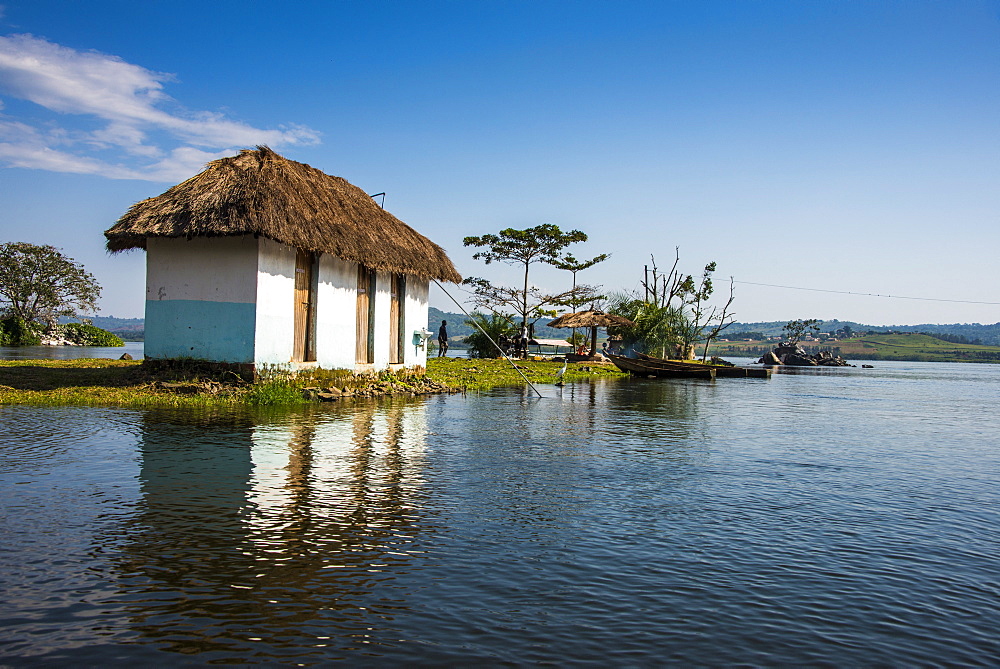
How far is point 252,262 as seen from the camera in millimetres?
15867

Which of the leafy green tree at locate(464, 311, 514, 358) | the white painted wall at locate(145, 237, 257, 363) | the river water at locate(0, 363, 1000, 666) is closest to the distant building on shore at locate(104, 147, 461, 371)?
the white painted wall at locate(145, 237, 257, 363)

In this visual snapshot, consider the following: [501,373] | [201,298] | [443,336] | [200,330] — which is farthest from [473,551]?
[443,336]

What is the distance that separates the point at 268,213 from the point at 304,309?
2871 mm

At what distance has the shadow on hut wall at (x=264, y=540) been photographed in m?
4.35

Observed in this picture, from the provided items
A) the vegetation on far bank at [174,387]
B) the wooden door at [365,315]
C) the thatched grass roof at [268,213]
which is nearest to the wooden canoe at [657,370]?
the vegetation on far bank at [174,387]

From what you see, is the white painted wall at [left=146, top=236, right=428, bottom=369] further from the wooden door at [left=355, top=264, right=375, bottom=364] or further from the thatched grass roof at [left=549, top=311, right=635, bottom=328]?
the thatched grass roof at [left=549, top=311, right=635, bottom=328]

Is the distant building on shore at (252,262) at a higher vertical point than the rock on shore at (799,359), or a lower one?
higher

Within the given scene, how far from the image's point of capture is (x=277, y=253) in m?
16.5

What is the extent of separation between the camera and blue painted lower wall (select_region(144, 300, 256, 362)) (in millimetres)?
15867

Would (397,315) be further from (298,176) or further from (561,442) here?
(561,442)

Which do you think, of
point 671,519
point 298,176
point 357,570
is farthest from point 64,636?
point 298,176

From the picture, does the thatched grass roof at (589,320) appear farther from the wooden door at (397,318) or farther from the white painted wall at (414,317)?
the wooden door at (397,318)

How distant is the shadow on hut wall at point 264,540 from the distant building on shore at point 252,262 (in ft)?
16.9

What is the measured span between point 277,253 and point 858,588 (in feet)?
46.0
